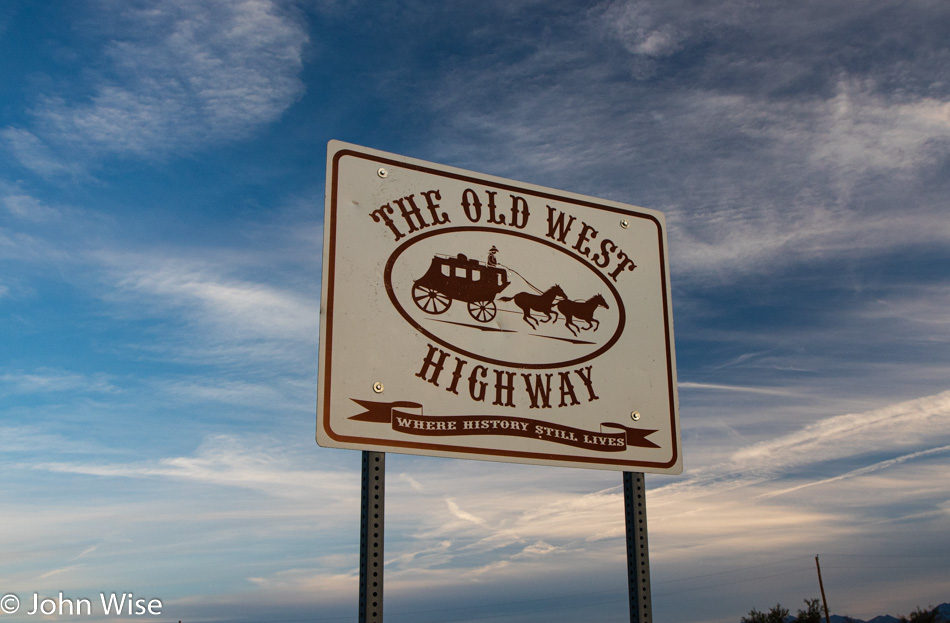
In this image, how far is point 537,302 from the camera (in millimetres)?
6141

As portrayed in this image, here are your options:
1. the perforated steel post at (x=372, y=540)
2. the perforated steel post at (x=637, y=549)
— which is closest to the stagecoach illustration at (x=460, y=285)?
the perforated steel post at (x=372, y=540)

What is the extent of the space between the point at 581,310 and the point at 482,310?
0.90 m

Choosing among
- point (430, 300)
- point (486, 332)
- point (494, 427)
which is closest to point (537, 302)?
point (486, 332)

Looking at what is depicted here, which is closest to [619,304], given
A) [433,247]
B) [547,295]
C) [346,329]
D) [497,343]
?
[547,295]

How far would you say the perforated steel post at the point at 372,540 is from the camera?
15.7ft

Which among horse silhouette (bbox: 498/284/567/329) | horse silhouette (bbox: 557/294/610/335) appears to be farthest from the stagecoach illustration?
horse silhouette (bbox: 557/294/610/335)

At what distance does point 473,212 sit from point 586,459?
6.70 feet

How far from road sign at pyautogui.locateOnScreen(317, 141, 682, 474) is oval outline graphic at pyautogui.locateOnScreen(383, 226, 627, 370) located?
0.01 metres

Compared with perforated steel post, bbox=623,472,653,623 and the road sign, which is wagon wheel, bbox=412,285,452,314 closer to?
the road sign

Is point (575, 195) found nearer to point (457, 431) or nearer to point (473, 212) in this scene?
point (473, 212)

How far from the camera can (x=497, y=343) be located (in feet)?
19.2

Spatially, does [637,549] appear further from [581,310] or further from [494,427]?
[581,310]

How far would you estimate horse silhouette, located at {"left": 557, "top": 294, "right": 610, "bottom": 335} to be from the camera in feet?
20.5

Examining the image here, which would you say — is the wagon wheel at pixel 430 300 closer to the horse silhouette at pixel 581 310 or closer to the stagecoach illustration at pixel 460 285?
the stagecoach illustration at pixel 460 285
